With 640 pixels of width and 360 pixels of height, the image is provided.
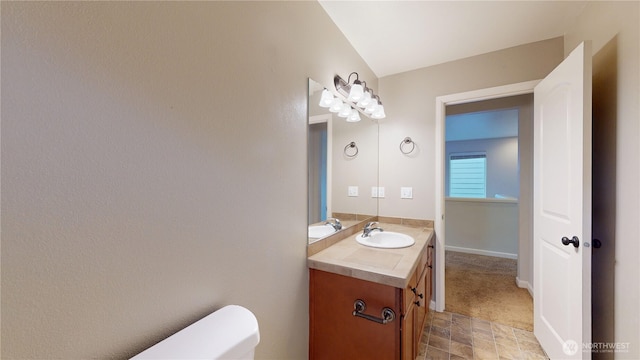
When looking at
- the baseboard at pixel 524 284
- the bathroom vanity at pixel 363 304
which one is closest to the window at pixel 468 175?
the baseboard at pixel 524 284

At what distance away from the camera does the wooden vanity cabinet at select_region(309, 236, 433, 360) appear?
1.16 meters

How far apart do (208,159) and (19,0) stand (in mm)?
515

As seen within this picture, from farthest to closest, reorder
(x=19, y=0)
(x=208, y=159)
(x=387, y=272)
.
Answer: (x=387, y=272)
(x=208, y=159)
(x=19, y=0)

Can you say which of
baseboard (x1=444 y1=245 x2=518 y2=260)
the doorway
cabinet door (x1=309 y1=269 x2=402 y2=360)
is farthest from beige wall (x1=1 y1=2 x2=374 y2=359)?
baseboard (x1=444 y1=245 x2=518 y2=260)

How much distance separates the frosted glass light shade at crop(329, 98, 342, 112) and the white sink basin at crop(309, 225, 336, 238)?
84 centimetres

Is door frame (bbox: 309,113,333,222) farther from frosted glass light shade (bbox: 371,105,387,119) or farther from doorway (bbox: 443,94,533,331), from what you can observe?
doorway (bbox: 443,94,533,331)

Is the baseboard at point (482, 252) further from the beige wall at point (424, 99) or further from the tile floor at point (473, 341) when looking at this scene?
the beige wall at point (424, 99)

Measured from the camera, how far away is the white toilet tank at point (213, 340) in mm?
620

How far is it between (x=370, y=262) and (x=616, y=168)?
1405mm

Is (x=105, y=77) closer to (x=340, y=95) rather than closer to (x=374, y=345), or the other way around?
(x=340, y=95)

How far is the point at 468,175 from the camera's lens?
6.20 metres

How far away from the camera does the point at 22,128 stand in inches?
18.8

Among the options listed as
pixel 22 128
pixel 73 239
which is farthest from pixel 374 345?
pixel 22 128

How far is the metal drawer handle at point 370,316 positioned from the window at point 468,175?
577 centimetres
